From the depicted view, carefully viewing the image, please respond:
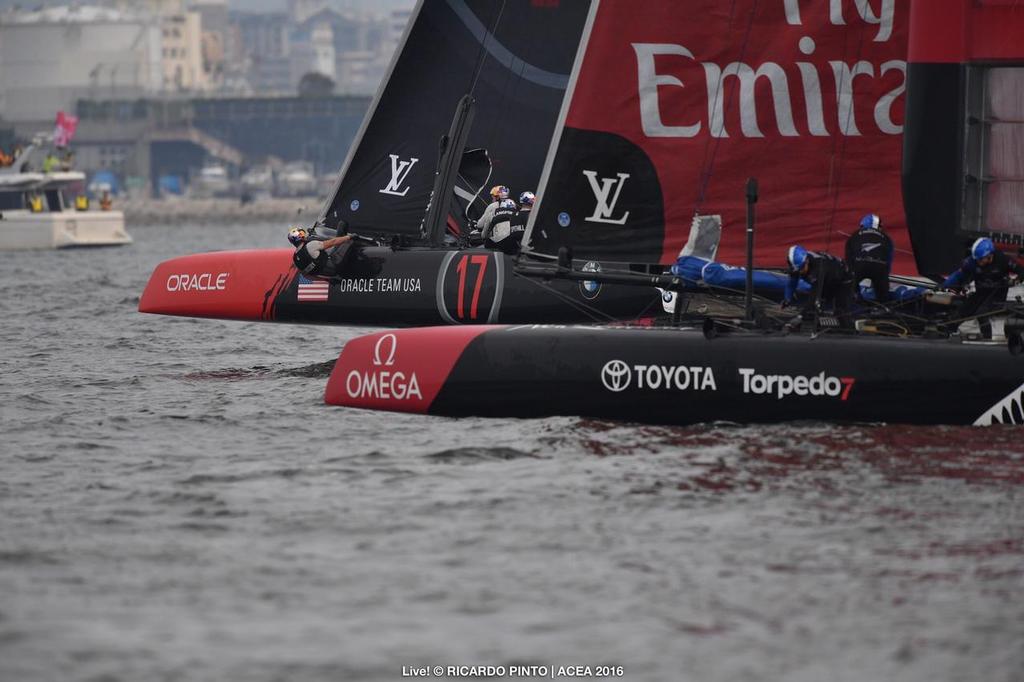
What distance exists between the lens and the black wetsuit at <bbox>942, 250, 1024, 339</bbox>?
1136 cm

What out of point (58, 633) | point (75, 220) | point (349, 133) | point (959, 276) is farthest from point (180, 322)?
point (349, 133)

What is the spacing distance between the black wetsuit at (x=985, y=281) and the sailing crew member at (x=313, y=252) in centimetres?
677

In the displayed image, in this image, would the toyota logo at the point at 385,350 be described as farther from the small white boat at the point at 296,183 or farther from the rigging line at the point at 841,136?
the small white boat at the point at 296,183

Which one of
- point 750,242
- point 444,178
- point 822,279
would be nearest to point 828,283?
point 822,279

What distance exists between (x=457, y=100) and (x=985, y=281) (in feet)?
26.5

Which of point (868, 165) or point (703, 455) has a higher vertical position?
point (868, 165)

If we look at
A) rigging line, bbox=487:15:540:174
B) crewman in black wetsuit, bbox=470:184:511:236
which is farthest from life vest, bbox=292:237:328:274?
rigging line, bbox=487:15:540:174

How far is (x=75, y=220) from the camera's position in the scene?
52.4m

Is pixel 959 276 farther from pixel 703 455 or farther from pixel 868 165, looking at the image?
pixel 703 455

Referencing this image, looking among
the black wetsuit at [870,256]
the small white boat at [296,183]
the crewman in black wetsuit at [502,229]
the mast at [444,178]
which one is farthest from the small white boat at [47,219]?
the small white boat at [296,183]

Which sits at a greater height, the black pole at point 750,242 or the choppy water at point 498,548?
the black pole at point 750,242

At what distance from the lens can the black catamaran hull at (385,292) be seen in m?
16.0

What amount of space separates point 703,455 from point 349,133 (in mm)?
148594

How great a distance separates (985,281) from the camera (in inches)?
448
